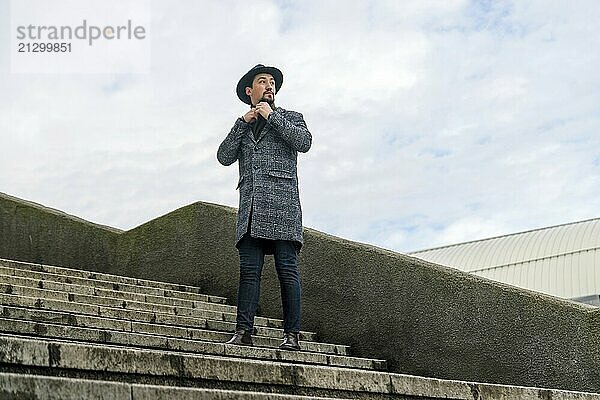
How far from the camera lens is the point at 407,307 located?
6.82 metres

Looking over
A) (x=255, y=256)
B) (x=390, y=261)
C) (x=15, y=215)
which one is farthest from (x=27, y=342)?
(x=15, y=215)

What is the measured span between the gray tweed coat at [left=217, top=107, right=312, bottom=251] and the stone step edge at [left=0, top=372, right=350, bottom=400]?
7.82 feet

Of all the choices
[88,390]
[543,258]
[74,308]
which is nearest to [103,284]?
[74,308]

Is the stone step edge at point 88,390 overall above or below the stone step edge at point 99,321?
below

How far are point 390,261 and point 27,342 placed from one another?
4.12 meters

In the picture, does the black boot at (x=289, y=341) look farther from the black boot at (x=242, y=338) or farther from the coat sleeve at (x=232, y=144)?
the coat sleeve at (x=232, y=144)

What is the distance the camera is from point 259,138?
19.5 ft

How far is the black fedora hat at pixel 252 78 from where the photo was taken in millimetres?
6008

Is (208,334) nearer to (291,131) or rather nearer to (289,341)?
(289,341)

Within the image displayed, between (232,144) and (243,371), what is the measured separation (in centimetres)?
252

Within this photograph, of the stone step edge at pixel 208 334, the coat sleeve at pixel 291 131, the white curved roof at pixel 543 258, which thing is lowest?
the stone step edge at pixel 208 334

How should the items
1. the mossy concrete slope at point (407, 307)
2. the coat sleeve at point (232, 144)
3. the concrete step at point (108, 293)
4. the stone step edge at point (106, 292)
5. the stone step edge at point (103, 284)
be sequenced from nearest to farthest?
the mossy concrete slope at point (407, 307), the coat sleeve at point (232, 144), the concrete step at point (108, 293), the stone step edge at point (106, 292), the stone step edge at point (103, 284)

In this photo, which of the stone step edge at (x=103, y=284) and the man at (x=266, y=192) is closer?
the man at (x=266, y=192)

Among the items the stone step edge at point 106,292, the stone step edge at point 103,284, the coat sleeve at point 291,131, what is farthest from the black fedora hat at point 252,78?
the stone step edge at point 103,284
